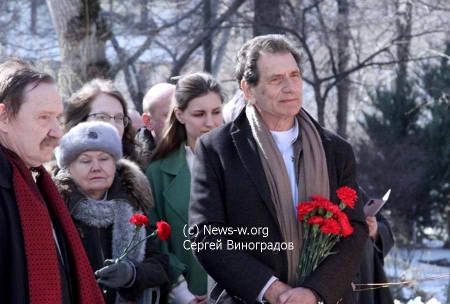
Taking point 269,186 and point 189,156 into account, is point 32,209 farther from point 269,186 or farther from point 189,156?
point 189,156

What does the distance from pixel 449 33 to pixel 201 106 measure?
837 cm

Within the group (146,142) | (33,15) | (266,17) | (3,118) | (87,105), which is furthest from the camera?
(33,15)

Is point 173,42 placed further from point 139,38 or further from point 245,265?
point 245,265

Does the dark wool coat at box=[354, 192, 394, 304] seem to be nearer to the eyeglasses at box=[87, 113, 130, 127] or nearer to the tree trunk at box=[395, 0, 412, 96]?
the eyeglasses at box=[87, 113, 130, 127]

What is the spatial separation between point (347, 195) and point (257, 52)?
31.3 inches

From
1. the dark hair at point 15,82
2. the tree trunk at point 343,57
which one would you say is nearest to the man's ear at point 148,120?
the dark hair at point 15,82

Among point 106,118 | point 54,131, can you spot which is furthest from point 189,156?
point 54,131

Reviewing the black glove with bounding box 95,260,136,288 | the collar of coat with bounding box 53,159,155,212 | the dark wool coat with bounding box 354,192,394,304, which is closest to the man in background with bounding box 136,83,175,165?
the collar of coat with bounding box 53,159,155,212

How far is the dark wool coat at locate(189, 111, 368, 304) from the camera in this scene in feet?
11.8

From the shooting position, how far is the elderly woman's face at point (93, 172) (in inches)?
164

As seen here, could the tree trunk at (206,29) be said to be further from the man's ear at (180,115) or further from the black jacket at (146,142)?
the man's ear at (180,115)

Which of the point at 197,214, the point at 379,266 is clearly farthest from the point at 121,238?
the point at 379,266

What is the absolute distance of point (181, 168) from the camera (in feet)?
15.4

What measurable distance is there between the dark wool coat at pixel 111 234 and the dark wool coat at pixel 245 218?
1.21 feet
